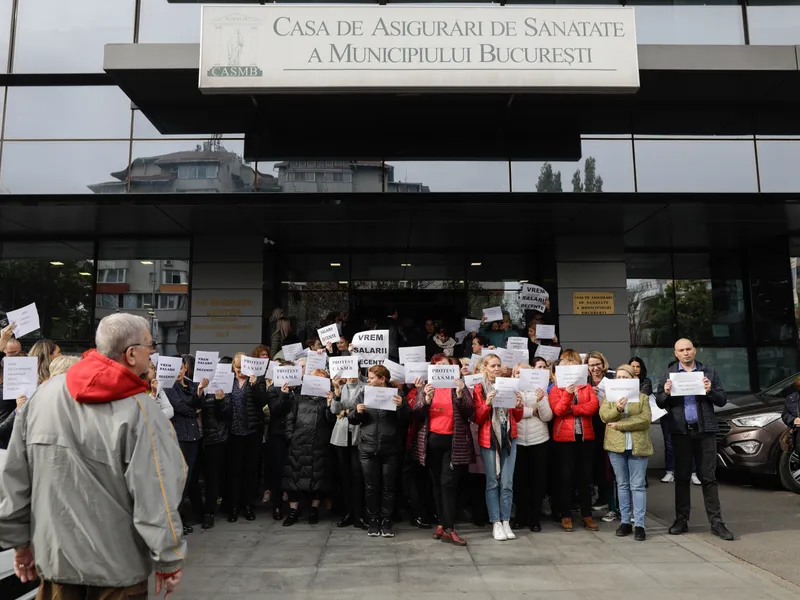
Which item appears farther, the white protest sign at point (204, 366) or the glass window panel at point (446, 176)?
the glass window panel at point (446, 176)

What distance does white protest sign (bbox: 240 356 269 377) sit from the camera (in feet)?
26.3

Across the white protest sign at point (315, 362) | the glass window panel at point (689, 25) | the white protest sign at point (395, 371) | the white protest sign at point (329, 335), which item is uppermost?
the glass window panel at point (689, 25)

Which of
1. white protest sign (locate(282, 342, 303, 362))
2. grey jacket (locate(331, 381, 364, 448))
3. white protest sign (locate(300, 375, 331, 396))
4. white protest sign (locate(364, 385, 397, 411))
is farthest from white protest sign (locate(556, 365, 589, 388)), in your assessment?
white protest sign (locate(282, 342, 303, 362))

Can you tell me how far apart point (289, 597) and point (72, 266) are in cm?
1170

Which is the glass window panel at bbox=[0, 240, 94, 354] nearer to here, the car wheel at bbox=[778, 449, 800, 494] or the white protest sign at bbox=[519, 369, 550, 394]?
the white protest sign at bbox=[519, 369, 550, 394]

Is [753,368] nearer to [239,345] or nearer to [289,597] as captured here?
[239,345]

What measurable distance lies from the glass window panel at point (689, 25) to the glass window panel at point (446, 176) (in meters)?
3.64

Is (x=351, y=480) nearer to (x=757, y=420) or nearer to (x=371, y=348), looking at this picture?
(x=371, y=348)

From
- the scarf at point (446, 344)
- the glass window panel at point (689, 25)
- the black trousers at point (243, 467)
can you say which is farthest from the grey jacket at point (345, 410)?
the glass window panel at point (689, 25)

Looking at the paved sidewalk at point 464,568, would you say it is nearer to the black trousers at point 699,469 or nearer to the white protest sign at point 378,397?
the black trousers at point 699,469

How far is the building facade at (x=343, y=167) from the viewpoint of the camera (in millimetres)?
10867

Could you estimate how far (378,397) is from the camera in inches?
276

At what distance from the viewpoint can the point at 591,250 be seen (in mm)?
13586

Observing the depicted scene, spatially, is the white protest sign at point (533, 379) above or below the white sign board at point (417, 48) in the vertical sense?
below
